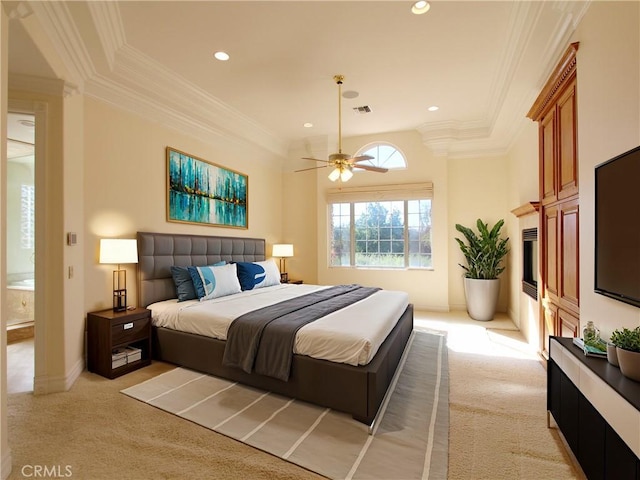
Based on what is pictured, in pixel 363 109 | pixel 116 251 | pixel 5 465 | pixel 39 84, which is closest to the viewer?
pixel 5 465

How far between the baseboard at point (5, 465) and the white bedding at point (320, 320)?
4.75ft

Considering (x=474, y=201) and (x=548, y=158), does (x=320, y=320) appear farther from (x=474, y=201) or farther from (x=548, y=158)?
(x=474, y=201)

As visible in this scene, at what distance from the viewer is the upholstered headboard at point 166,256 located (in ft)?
12.0

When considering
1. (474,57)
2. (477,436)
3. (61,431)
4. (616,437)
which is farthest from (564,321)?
(61,431)

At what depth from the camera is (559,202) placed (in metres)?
2.91

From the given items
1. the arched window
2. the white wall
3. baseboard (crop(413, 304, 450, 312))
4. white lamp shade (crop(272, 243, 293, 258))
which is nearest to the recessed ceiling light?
the white wall

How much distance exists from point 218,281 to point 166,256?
725 mm

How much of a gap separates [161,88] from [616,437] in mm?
4726

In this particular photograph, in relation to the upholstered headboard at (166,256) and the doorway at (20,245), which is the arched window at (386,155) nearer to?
the upholstered headboard at (166,256)

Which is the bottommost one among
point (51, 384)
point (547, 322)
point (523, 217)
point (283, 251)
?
point (51, 384)

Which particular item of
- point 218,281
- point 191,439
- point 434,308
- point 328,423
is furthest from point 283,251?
point 191,439

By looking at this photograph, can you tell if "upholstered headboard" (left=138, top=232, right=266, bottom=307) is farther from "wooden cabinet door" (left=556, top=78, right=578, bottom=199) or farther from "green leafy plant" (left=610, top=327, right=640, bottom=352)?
"wooden cabinet door" (left=556, top=78, right=578, bottom=199)

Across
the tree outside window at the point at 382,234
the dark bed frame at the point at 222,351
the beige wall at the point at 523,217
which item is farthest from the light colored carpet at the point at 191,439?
the tree outside window at the point at 382,234

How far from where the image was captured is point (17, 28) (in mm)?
2029
